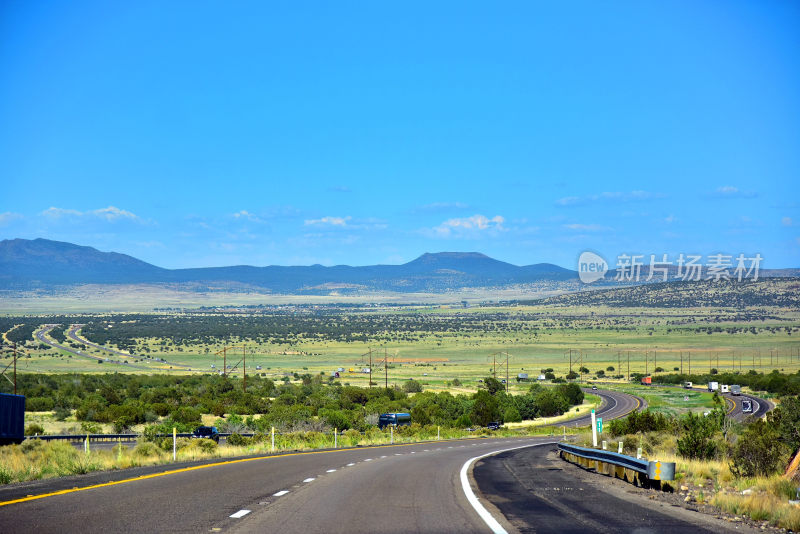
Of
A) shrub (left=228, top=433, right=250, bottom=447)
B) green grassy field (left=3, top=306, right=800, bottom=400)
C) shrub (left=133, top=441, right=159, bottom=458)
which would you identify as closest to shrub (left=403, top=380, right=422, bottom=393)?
green grassy field (left=3, top=306, right=800, bottom=400)

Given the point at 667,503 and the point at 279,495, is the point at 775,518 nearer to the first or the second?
the point at 667,503

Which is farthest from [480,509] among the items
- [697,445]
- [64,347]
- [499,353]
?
[64,347]

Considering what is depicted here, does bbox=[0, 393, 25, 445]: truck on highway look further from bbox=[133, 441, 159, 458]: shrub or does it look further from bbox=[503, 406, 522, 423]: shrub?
bbox=[503, 406, 522, 423]: shrub

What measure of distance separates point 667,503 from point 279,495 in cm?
612

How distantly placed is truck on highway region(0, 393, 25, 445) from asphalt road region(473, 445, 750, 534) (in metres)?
14.9

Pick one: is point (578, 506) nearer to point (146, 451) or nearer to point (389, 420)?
point (146, 451)

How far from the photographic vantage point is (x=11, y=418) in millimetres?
26078

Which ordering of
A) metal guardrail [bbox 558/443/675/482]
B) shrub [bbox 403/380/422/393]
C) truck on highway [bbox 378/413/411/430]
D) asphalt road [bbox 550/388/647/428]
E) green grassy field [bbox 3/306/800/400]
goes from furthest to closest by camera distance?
1. green grassy field [bbox 3/306/800/400]
2. shrub [bbox 403/380/422/393]
3. asphalt road [bbox 550/388/647/428]
4. truck on highway [bbox 378/413/411/430]
5. metal guardrail [bbox 558/443/675/482]

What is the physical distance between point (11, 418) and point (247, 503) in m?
16.8

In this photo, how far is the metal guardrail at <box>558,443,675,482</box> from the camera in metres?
14.2

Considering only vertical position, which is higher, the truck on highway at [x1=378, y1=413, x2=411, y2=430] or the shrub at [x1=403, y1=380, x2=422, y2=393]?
Result: the truck on highway at [x1=378, y1=413, x2=411, y2=430]

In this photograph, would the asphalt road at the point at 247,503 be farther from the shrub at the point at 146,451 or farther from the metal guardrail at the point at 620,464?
the metal guardrail at the point at 620,464

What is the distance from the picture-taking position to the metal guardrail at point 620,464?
14.2 metres

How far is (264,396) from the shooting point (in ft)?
218
